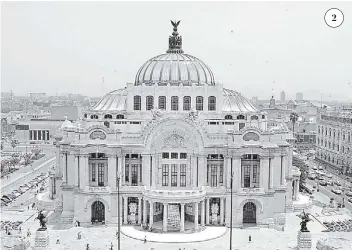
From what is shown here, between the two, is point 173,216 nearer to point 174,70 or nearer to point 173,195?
point 173,195

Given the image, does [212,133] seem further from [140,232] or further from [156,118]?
[140,232]

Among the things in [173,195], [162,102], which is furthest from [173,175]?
[162,102]

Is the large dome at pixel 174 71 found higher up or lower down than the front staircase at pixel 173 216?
higher up

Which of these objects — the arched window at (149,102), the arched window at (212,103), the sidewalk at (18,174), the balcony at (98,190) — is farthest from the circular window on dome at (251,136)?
the sidewalk at (18,174)

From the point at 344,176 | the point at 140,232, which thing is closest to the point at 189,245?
the point at 140,232

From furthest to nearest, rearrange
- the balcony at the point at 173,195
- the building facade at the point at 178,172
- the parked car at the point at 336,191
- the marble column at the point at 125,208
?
1. the parked car at the point at 336,191
2. the marble column at the point at 125,208
3. the building facade at the point at 178,172
4. the balcony at the point at 173,195

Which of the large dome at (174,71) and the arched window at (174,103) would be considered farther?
the large dome at (174,71)

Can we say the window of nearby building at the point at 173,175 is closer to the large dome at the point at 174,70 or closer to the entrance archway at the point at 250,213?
the entrance archway at the point at 250,213
